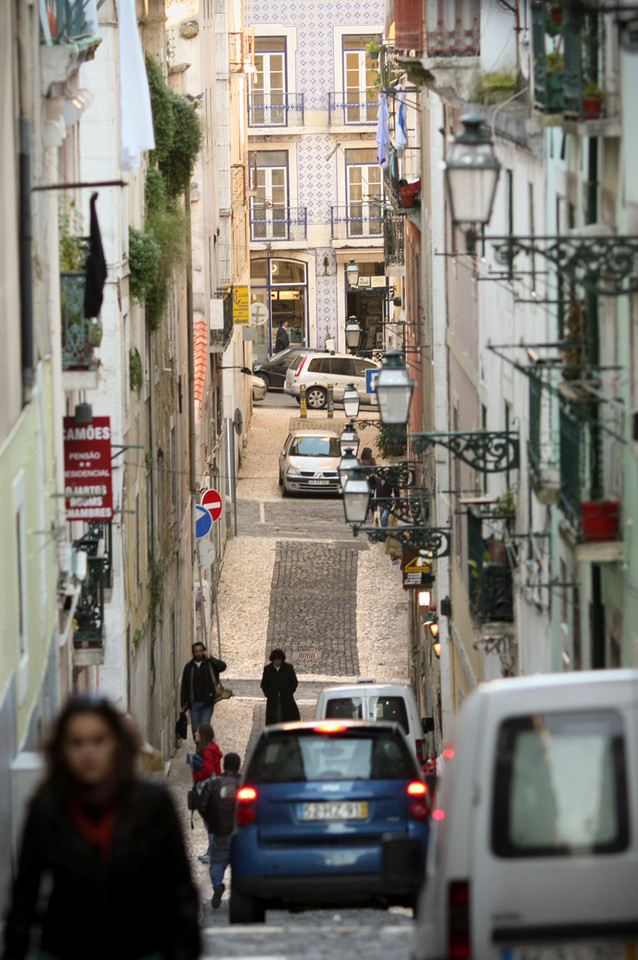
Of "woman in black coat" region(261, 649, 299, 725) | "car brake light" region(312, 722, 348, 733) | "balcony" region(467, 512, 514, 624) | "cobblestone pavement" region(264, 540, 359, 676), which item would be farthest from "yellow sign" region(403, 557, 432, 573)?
"car brake light" region(312, 722, 348, 733)

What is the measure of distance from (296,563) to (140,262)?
15.6 m

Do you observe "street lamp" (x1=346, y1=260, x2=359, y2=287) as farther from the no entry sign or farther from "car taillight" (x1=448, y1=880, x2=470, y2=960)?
"car taillight" (x1=448, y1=880, x2=470, y2=960)

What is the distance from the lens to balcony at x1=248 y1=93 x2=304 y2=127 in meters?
63.2

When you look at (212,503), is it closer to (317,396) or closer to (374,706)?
(374,706)

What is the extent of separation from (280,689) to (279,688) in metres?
0.02

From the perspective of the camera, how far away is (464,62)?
19.8 m

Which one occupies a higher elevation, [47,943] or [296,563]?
[47,943]

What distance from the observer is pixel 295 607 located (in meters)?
36.2

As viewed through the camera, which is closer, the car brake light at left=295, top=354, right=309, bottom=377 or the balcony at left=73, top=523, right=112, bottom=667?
the balcony at left=73, top=523, right=112, bottom=667

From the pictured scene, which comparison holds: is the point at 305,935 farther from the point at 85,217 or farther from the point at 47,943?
the point at 85,217

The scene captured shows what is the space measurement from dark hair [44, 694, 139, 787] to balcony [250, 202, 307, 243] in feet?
193

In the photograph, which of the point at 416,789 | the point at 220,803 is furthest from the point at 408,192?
the point at 416,789

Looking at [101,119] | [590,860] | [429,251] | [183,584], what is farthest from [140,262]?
[590,860]

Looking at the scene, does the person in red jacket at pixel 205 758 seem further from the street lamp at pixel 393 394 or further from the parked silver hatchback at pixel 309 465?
the parked silver hatchback at pixel 309 465
